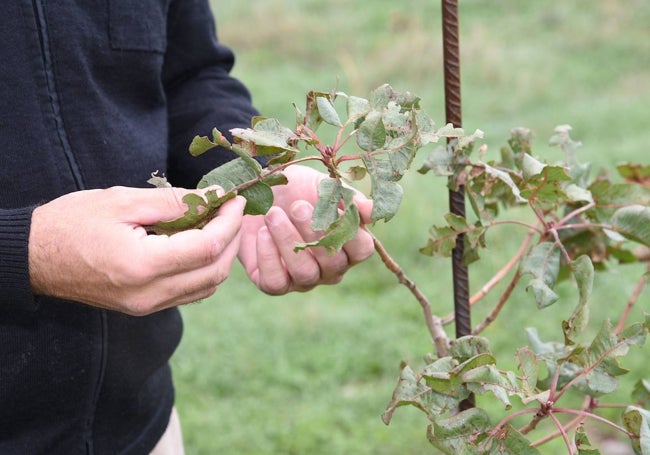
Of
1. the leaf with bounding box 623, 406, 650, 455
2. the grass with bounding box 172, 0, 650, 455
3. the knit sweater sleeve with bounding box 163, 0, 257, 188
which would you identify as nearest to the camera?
the leaf with bounding box 623, 406, 650, 455

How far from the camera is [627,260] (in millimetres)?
1483

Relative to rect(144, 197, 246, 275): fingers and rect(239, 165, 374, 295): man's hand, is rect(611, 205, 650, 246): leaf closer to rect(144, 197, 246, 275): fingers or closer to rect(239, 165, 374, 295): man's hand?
rect(239, 165, 374, 295): man's hand

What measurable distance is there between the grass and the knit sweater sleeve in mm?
1263

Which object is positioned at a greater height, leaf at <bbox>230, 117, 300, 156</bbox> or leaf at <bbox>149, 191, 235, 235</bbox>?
leaf at <bbox>230, 117, 300, 156</bbox>

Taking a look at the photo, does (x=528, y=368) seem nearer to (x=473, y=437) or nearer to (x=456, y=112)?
(x=473, y=437)

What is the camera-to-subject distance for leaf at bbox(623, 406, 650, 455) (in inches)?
39.8

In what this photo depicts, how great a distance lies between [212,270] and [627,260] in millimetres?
792

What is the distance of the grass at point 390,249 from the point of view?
11.5 feet

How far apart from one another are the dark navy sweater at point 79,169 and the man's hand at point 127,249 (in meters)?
0.07

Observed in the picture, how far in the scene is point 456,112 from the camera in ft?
3.80

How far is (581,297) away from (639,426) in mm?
167

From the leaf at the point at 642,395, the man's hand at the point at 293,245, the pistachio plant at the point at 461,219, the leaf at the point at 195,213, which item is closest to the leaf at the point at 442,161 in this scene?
the pistachio plant at the point at 461,219

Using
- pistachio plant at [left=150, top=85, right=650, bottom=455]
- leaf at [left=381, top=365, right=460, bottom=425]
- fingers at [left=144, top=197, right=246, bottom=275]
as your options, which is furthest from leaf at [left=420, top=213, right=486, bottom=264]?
fingers at [left=144, top=197, right=246, bottom=275]

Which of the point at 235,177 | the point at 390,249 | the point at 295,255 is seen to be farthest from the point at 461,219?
the point at 390,249
